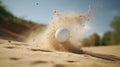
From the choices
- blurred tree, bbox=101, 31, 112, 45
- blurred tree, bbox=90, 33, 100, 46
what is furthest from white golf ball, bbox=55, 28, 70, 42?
blurred tree, bbox=101, 31, 112, 45

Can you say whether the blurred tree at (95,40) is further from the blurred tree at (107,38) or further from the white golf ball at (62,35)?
the white golf ball at (62,35)

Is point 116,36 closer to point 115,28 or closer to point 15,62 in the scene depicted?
point 115,28

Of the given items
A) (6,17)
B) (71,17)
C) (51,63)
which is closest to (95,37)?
(6,17)

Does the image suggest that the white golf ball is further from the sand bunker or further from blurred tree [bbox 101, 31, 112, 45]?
blurred tree [bbox 101, 31, 112, 45]

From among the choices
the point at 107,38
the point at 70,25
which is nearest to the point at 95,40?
the point at 107,38

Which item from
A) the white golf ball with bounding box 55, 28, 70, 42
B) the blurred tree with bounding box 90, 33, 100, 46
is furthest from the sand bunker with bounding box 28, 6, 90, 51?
the blurred tree with bounding box 90, 33, 100, 46

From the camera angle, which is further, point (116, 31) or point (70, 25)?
point (116, 31)

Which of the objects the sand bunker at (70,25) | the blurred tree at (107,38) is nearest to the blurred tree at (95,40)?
the blurred tree at (107,38)

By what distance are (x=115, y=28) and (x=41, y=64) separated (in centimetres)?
2805

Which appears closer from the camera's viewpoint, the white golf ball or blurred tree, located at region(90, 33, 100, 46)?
the white golf ball

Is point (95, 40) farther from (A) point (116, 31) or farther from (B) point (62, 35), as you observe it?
(B) point (62, 35)

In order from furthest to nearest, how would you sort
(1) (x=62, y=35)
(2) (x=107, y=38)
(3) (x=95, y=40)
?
(2) (x=107, y=38)
(3) (x=95, y=40)
(1) (x=62, y=35)

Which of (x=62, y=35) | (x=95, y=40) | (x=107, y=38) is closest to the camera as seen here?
(x=62, y=35)

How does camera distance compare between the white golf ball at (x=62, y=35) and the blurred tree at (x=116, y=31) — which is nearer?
the white golf ball at (x=62, y=35)
